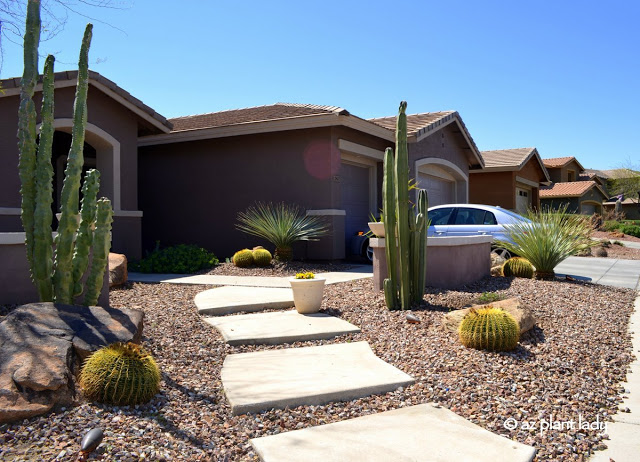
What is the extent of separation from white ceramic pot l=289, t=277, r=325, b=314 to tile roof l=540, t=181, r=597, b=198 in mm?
30570

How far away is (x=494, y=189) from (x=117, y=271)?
63.1 feet

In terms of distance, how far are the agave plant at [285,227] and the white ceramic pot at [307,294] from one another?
4905 millimetres

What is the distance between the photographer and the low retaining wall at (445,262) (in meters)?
7.86

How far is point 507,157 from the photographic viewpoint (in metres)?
24.6

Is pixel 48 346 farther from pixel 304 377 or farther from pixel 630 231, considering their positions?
pixel 630 231

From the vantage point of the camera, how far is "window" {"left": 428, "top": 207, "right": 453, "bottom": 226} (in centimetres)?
1205

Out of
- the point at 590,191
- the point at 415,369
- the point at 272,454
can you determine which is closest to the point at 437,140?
the point at 415,369

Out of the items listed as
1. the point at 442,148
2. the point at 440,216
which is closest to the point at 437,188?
the point at 442,148

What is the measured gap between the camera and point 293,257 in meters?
12.6

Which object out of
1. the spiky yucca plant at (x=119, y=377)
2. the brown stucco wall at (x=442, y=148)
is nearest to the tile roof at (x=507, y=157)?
the brown stucco wall at (x=442, y=148)

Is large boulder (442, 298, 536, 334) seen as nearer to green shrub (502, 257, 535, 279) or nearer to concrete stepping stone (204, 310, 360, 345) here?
concrete stepping stone (204, 310, 360, 345)

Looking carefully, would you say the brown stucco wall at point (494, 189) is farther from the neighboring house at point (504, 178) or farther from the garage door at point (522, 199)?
the garage door at point (522, 199)

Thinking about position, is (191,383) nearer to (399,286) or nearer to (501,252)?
(399,286)

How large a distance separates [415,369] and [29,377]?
2.93 metres
